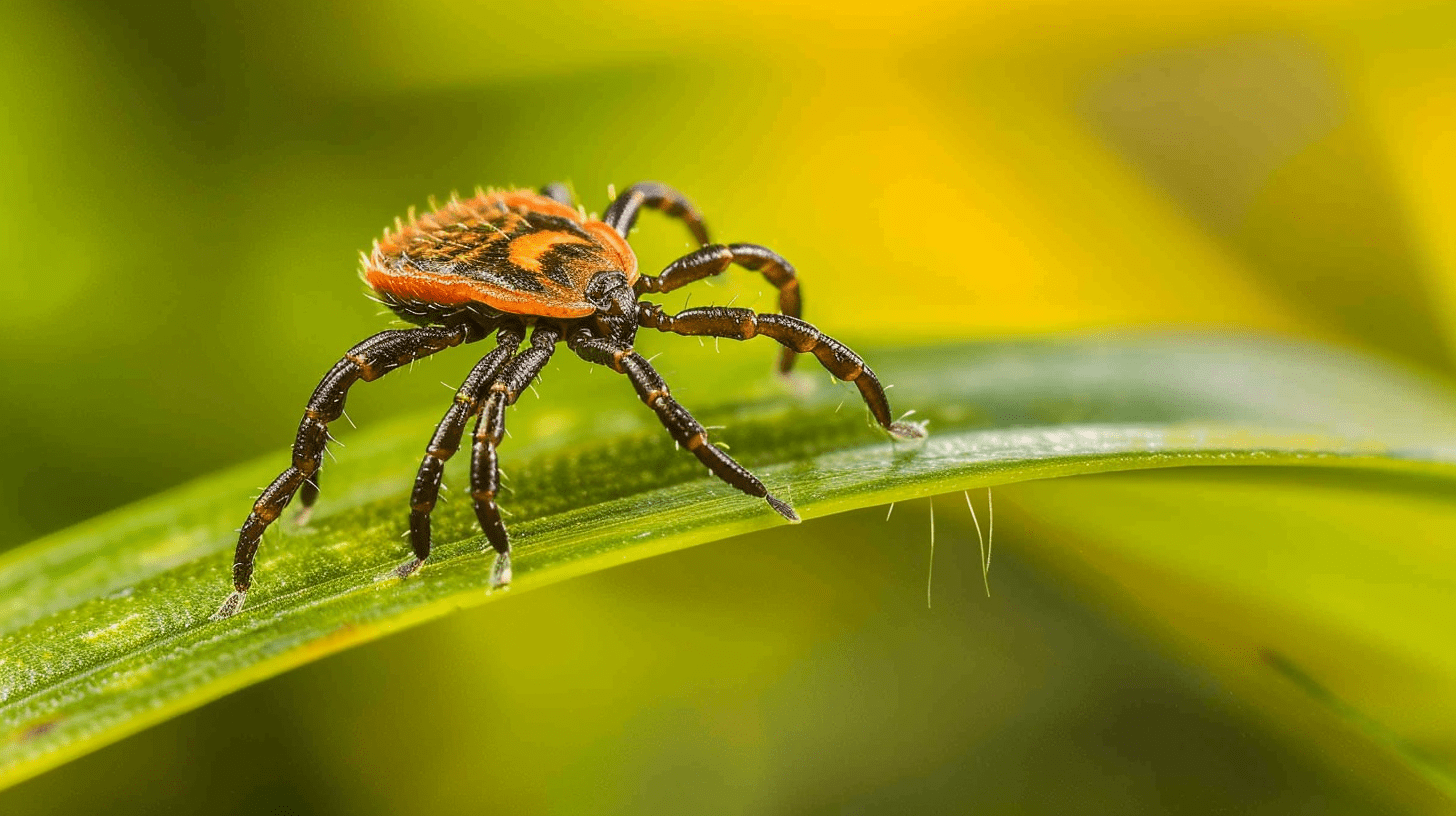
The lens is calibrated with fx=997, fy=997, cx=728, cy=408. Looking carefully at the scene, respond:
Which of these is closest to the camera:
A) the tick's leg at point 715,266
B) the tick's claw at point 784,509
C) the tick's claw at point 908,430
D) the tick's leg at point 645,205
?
the tick's claw at point 784,509

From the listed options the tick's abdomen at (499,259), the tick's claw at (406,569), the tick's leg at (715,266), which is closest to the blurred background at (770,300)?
the tick's leg at (715,266)

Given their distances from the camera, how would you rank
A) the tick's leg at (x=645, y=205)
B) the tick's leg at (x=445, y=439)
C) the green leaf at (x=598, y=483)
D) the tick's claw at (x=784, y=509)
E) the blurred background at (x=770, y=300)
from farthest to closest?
the tick's leg at (x=645, y=205) < the blurred background at (x=770, y=300) < the tick's leg at (x=445, y=439) < the tick's claw at (x=784, y=509) < the green leaf at (x=598, y=483)

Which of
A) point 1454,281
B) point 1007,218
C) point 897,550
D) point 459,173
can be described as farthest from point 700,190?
point 1454,281

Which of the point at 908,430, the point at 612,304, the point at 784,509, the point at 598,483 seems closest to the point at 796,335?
the point at 908,430

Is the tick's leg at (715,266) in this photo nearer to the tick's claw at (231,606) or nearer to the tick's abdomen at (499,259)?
the tick's abdomen at (499,259)

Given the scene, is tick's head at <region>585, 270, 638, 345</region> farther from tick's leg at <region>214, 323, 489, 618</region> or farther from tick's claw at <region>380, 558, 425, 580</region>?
tick's claw at <region>380, 558, 425, 580</region>

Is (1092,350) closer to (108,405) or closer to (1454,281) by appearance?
(1454,281)
